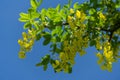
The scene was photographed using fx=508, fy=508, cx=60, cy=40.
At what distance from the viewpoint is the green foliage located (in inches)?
227

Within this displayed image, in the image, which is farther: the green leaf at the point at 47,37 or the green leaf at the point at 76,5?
the green leaf at the point at 76,5

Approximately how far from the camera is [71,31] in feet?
19.3

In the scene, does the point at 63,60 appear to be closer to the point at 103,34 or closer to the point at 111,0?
the point at 103,34

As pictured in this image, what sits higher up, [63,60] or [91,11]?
[91,11]

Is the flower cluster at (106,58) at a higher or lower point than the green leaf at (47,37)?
lower

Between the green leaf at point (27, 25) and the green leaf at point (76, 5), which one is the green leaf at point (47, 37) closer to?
the green leaf at point (27, 25)

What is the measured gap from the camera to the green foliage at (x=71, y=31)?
18.9 ft

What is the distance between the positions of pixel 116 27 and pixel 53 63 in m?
0.86

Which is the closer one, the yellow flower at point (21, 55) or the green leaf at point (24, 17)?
the green leaf at point (24, 17)

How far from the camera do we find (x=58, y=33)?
5.81 meters

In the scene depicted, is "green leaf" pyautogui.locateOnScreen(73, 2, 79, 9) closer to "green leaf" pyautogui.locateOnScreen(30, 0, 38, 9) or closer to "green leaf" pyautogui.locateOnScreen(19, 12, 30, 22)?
"green leaf" pyautogui.locateOnScreen(30, 0, 38, 9)

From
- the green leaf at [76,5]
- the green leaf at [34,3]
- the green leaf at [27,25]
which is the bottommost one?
the green leaf at [27,25]

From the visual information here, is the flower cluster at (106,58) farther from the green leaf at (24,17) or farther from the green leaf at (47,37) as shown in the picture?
the green leaf at (24,17)

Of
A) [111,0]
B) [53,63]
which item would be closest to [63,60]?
[53,63]
